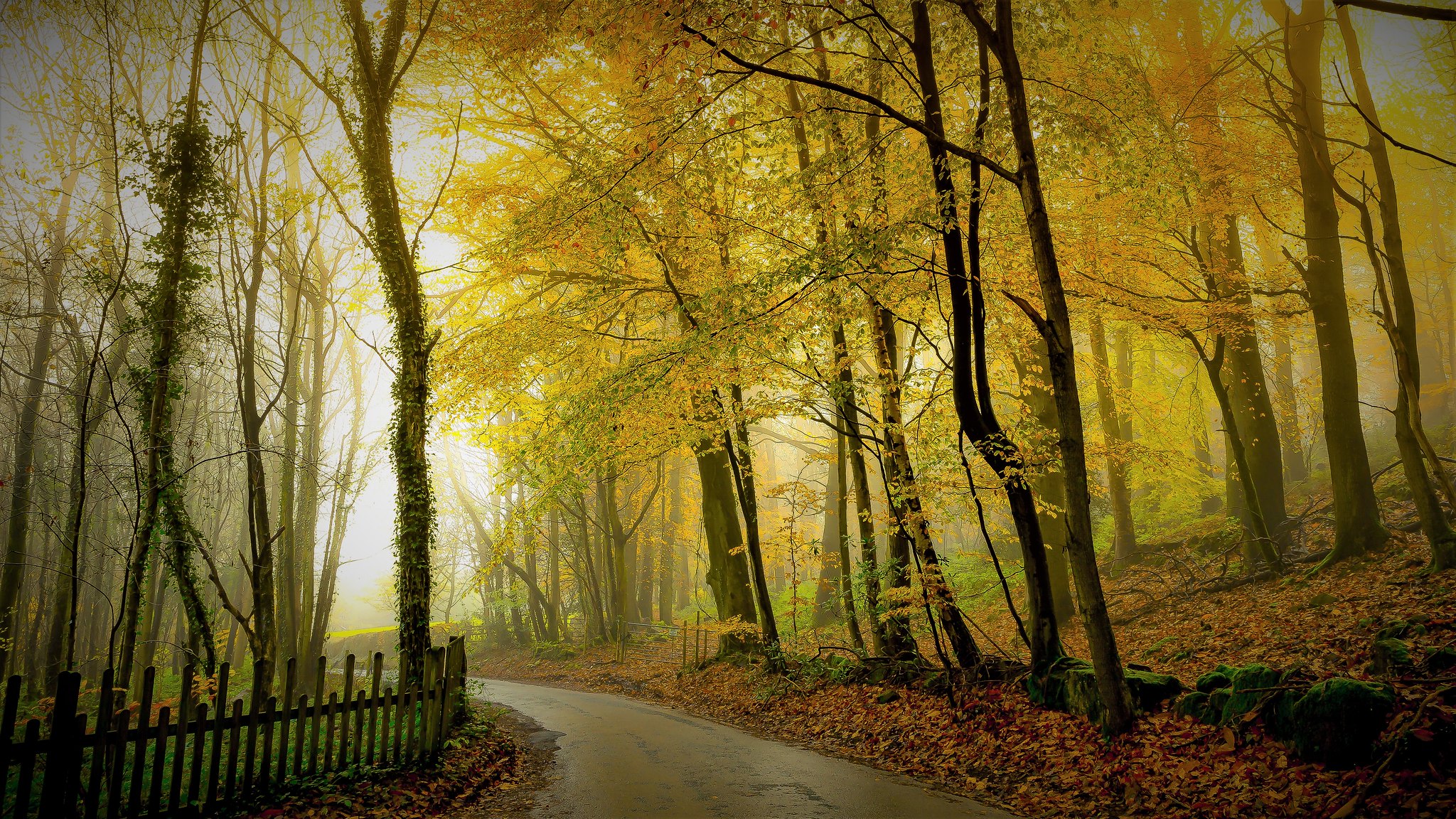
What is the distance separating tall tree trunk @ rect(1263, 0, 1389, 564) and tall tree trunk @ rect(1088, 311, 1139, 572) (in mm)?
3128

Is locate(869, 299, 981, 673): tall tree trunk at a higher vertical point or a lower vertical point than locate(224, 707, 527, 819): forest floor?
higher

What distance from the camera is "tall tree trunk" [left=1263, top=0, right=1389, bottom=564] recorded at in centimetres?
1061

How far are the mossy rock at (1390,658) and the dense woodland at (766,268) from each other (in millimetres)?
1801

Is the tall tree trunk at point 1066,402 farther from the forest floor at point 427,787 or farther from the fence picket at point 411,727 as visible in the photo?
the fence picket at point 411,727

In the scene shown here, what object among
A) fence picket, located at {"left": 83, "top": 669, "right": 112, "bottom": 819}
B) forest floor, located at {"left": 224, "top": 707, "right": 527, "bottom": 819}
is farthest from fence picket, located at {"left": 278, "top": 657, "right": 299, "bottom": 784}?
fence picket, located at {"left": 83, "top": 669, "right": 112, "bottom": 819}

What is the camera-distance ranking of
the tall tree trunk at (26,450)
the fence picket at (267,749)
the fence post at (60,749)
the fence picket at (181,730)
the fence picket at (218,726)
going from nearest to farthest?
the fence post at (60,749) → the fence picket at (181,730) → the fence picket at (218,726) → the fence picket at (267,749) → the tall tree trunk at (26,450)

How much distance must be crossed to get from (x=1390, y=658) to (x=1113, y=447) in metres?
7.32

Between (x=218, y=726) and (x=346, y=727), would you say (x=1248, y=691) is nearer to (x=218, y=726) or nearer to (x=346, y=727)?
(x=346, y=727)

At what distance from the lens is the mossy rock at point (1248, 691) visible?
5.17m

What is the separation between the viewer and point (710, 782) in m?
6.55

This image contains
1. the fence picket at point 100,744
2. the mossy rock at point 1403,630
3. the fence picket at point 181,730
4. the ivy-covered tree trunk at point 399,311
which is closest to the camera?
the fence picket at point 100,744

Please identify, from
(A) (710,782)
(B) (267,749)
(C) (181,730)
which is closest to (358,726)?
(B) (267,749)

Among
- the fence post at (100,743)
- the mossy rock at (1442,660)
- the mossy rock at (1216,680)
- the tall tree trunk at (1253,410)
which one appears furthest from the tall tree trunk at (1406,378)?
the fence post at (100,743)

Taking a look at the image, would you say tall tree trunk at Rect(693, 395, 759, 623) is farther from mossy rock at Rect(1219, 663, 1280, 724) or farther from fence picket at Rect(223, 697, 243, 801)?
fence picket at Rect(223, 697, 243, 801)
